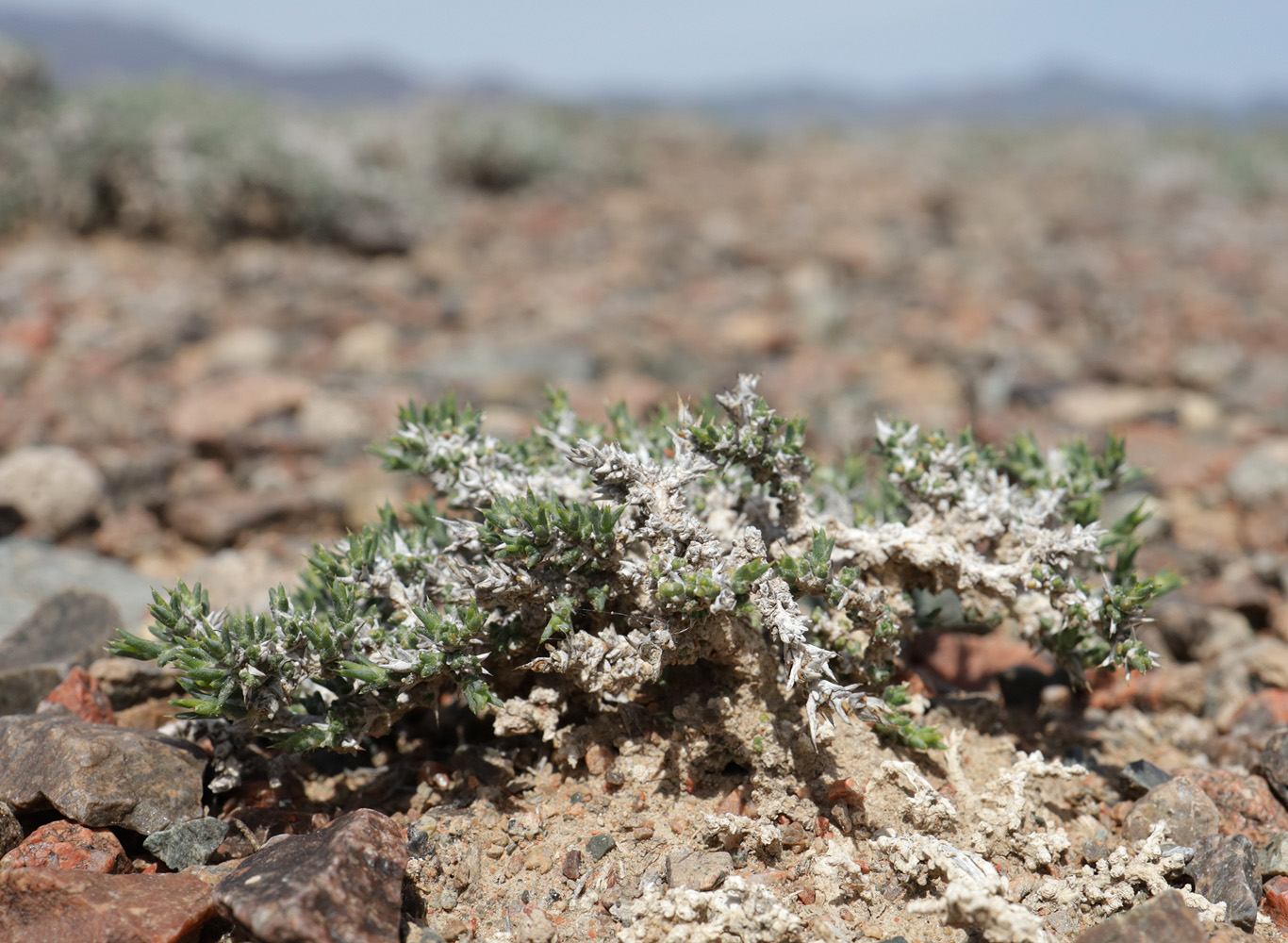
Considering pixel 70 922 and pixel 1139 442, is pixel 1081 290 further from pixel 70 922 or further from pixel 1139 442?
pixel 70 922

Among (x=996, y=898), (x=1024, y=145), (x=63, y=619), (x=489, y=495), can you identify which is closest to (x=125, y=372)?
(x=63, y=619)

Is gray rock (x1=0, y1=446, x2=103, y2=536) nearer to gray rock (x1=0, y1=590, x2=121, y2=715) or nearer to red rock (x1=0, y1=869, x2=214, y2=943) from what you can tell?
gray rock (x1=0, y1=590, x2=121, y2=715)

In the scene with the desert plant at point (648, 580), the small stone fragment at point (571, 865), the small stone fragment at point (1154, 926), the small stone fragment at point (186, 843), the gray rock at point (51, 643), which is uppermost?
the desert plant at point (648, 580)

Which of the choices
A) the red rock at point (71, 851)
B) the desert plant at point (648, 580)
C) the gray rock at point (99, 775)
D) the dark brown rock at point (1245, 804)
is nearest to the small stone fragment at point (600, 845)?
the desert plant at point (648, 580)

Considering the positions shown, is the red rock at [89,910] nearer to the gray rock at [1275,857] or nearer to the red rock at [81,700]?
the red rock at [81,700]

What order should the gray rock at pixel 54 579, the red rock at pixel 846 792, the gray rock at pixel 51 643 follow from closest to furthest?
the red rock at pixel 846 792 < the gray rock at pixel 51 643 < the gray rock at pixel 54 579

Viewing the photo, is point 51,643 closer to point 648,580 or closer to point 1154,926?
point 648,580

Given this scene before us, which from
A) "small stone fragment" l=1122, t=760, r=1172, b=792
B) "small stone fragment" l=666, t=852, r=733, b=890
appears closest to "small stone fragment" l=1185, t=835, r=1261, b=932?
"small stone fragment" l=1122, t=760, r=1172, b=792

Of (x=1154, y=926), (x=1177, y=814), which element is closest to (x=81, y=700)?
(x=1154, y=926)
